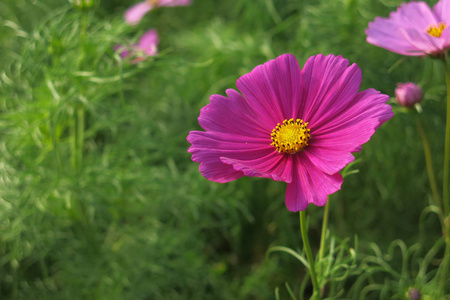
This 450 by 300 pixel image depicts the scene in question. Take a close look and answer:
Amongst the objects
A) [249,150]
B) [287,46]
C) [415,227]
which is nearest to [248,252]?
[415,227]

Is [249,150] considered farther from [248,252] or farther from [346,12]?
[248,252]

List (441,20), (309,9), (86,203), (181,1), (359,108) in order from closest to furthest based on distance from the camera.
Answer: (359,108)
(441,20)
(86,203)
(309,9)
(181,1)

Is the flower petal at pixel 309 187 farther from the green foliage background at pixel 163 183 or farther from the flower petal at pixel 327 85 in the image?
the green foliage background at pixel 163 183

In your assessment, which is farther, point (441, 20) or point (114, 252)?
point (114, 252)

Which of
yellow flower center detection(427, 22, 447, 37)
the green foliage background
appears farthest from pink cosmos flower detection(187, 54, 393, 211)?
the green foliage background

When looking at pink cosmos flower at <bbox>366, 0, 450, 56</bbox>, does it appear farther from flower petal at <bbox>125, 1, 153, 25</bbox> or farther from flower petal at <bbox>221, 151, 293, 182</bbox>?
flower petal at <bbox>125, 1, 153, 25</bbox>

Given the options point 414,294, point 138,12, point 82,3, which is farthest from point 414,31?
point 138,12

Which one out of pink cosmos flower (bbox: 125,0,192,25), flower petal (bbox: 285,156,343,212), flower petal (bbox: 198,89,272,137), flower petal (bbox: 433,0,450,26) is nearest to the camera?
flower petal (bbox: 285,156,343,212)

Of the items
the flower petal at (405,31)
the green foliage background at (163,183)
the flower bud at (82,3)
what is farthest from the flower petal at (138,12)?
the flower petal at (405,31)
